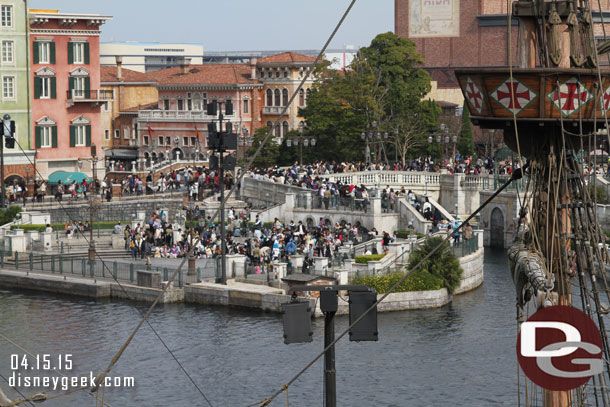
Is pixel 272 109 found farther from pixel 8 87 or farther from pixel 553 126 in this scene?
pixel 553 126

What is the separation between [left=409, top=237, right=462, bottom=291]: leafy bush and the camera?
148ft

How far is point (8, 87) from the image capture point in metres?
73.4

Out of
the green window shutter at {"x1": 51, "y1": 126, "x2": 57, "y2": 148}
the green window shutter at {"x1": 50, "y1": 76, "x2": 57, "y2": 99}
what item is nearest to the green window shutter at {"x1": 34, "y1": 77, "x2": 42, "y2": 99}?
the green window shutter at {"x1": 50, "y1": 76, "x2": 57, "y2": 99}

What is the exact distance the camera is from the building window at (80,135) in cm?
7656

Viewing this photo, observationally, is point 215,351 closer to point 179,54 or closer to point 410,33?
point 410,33

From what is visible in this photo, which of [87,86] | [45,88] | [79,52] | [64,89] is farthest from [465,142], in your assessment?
[45,88]

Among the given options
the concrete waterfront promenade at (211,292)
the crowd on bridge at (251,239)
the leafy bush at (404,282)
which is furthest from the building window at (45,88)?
the leafy bush at (404,282)

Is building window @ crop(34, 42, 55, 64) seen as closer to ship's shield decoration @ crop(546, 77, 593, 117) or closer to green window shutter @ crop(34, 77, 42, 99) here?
green window shutter @ crop(34, 77, 42, 99)

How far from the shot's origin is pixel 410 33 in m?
99.8

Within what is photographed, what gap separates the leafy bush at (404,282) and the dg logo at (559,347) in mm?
26916

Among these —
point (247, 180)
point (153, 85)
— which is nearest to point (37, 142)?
point (247, 180)

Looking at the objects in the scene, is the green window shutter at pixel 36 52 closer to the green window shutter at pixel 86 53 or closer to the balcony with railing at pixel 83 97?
the balcony with railing at pixel 83 97

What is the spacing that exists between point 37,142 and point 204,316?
34957 millimetres

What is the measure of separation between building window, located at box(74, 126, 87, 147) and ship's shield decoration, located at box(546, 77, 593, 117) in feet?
207
